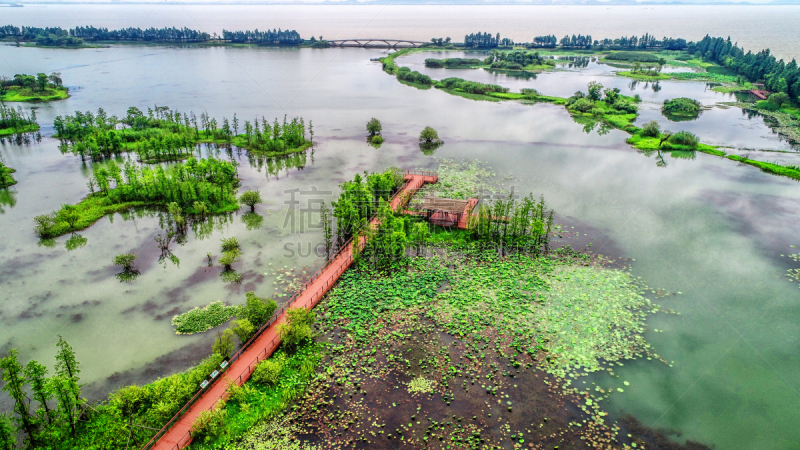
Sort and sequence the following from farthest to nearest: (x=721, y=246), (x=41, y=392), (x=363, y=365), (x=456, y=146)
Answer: (x=456, y=146) < (x=721, y=246) < (x=363, y=365) < (x=41, y=392)

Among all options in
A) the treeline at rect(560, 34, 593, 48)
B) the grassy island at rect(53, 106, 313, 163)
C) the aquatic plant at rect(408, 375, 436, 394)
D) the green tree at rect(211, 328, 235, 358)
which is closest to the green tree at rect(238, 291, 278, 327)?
the green tree at rect(211, 328, 235, 358)

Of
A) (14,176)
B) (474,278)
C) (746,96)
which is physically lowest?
(474,278)

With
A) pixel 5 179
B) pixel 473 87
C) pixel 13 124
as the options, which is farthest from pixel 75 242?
pixel 473 87

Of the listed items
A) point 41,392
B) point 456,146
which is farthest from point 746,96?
point 41,392

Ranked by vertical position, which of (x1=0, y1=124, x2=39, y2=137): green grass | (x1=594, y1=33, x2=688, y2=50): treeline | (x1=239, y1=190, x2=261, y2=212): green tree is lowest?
(x1=239, y1=190, x2=261, y2=212): green tree

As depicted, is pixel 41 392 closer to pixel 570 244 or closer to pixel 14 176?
pixel 570 244

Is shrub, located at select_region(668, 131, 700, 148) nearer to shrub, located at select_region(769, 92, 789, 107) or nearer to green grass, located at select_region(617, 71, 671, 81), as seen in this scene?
shrub, located at select_region(769, 92, 789, 107)

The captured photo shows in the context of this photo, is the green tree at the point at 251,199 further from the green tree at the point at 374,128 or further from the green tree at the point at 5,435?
the green tree at the point at 5,435
